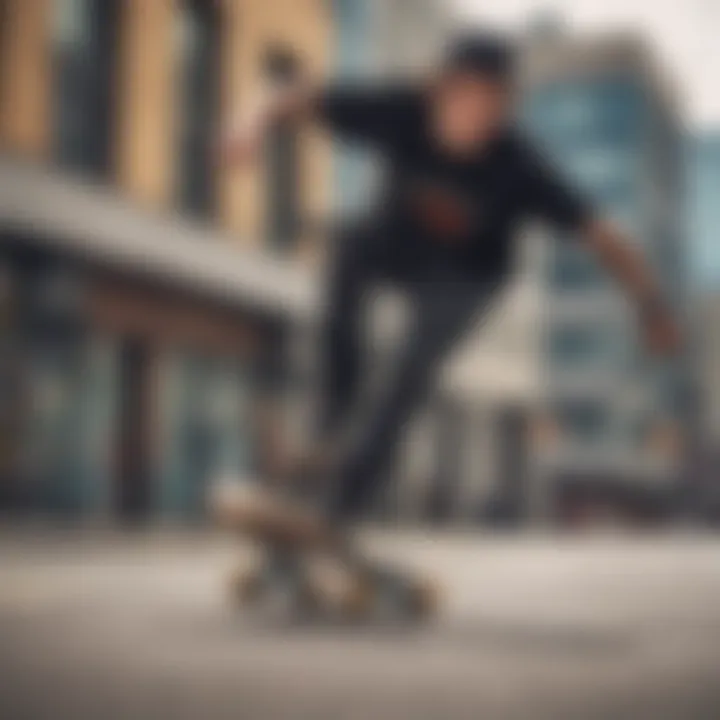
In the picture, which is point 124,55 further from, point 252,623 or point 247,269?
point 252,623

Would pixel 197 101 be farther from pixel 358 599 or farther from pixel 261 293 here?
pixel 358 599

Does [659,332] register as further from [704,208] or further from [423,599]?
[423,599]

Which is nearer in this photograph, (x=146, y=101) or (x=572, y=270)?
(x=572, y=270)

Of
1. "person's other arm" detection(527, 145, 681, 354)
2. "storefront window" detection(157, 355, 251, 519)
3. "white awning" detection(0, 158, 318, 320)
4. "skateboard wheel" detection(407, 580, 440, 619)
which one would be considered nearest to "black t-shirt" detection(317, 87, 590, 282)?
"person's other arm" detection(527, 145, 681, 354)

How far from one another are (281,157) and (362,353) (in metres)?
0.24

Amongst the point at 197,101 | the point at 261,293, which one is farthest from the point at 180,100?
the point at 261,293

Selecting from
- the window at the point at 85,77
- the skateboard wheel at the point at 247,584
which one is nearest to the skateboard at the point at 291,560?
the skateboard wheel at the point at 247,584

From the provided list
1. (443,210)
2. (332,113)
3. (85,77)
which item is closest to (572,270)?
(443,210)

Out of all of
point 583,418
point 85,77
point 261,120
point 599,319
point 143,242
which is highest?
point 85,77

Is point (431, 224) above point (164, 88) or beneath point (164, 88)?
beneath

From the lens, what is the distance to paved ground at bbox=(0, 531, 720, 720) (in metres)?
1.04

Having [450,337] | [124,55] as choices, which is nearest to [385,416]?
[450,337]

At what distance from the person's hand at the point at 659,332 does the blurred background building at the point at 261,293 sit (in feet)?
0.07

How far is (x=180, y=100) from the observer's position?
4.49 ft
